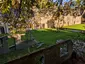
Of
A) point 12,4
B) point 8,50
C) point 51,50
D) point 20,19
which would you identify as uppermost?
point 12,4

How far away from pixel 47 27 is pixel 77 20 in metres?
6.11

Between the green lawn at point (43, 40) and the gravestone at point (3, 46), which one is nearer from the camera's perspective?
the green lawn at point (43, 40)

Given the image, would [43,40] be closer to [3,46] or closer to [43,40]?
[43,40]

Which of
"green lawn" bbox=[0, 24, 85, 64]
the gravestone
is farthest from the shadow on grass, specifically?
the gravestone

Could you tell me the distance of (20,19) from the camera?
5141 mm

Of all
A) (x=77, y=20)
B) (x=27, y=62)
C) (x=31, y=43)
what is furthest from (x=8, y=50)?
(x=77, y=20)

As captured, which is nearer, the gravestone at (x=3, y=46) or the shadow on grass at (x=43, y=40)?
the shadow on grass at (x=43, y=40)

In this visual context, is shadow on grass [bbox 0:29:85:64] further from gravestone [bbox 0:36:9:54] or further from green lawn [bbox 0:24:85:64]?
gravestone [bbox 0:36:9:54]

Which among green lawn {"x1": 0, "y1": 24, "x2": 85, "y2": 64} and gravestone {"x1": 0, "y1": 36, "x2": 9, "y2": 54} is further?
gravestone {"x1": 0, "y1": 36, "x2": 9, "y2": 54}

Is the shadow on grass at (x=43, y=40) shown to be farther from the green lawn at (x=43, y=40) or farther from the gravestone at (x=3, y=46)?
the gravestone at (x=3, y=46)

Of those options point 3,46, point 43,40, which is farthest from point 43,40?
point 3,46

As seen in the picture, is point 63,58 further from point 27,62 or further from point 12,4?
point 12,4

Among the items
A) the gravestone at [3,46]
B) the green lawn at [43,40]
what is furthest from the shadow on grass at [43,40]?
the gravestone at [3,46]

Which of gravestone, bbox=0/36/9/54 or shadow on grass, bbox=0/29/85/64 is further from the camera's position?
gravestone, bbox=0/36/9/54
